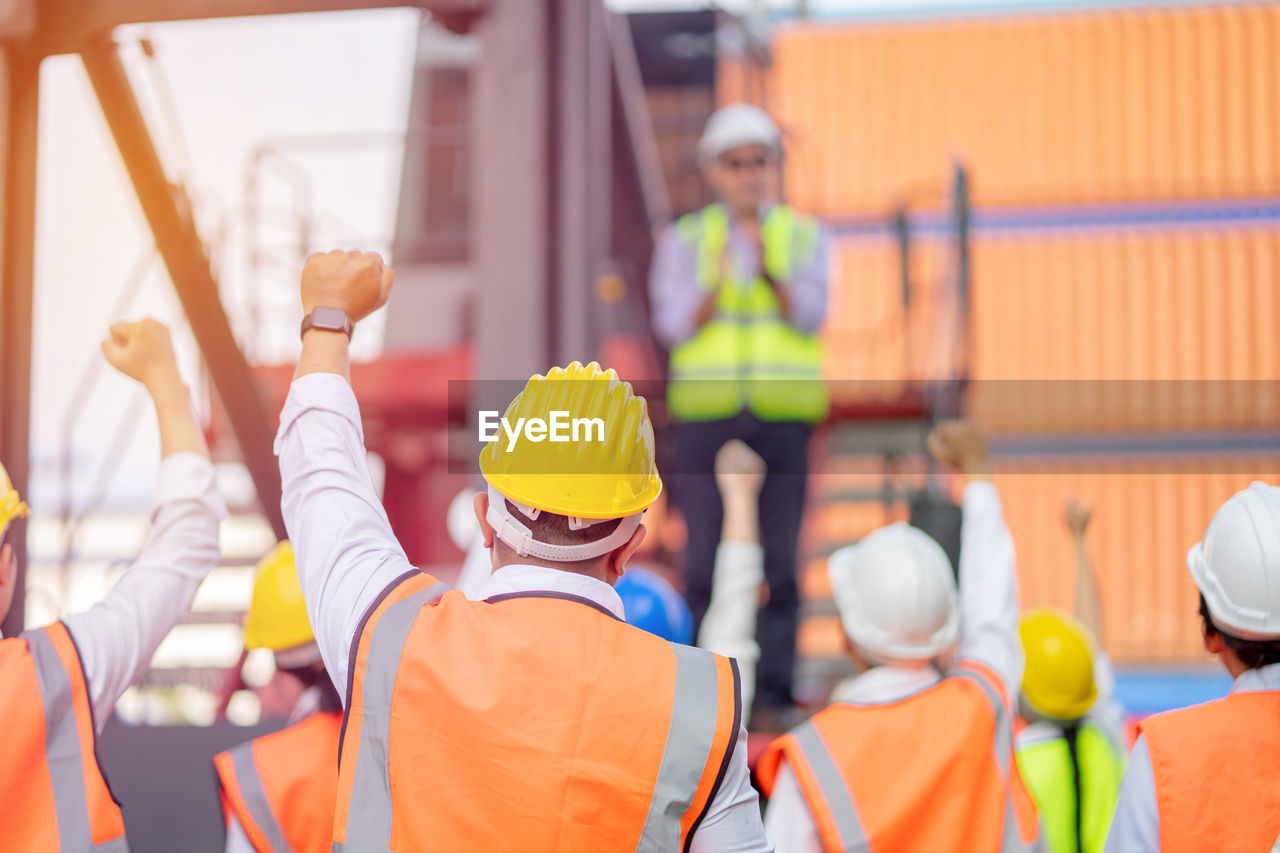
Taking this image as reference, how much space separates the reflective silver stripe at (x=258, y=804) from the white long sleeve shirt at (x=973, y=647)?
2.87 feet

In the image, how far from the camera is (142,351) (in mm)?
1911

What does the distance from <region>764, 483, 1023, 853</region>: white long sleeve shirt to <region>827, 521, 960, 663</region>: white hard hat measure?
0.03 m

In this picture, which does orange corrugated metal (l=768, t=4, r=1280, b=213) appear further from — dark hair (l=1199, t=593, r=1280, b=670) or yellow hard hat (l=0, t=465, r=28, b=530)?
yellow hard hat (l=0, t=465, r=28, b=530)

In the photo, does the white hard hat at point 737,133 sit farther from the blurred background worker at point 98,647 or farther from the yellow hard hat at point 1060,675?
the blurred background worker at point 98,647

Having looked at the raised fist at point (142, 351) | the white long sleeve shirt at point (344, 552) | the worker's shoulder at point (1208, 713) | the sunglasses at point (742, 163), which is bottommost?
the worker's shoulder at point (1208, 713)

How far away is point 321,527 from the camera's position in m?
1.46

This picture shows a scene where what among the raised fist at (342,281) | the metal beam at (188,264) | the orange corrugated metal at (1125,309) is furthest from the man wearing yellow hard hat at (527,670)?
the orange corrugated metal at (1125,309)

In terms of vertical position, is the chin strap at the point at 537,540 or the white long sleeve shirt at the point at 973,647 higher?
the chin strap at the point at 537,540

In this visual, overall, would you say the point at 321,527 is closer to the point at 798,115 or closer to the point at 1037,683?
the point at 1037,683

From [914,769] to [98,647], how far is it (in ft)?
4.51

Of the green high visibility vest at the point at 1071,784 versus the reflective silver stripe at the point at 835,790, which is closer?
the reflective silver stripe at the point at 835,790

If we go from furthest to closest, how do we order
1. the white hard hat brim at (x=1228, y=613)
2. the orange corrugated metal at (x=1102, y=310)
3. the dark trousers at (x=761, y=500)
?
the orange corrugated metal at (x=1102, y=310)
the dark trousers at (x=761, y=500)
the white hard hat brim at (x=1228, y=613)

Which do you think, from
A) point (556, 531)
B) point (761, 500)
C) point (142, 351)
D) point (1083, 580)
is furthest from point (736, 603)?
point (556, 531)

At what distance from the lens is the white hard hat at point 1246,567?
178 centimetres
